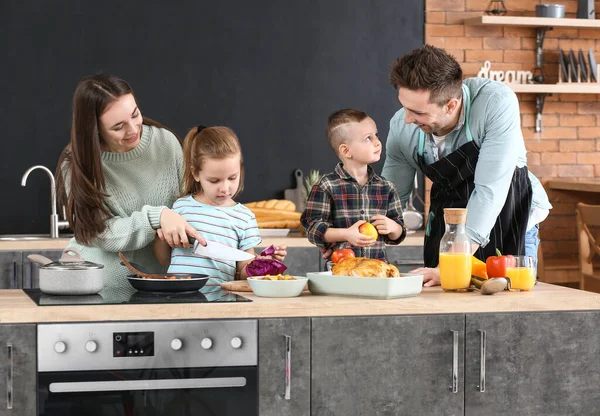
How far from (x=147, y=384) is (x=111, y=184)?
2.65ft

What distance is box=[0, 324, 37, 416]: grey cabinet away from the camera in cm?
209

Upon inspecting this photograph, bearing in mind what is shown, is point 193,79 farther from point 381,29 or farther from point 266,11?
point 381,29

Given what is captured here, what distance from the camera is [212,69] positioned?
5105mm

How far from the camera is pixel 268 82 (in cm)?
518

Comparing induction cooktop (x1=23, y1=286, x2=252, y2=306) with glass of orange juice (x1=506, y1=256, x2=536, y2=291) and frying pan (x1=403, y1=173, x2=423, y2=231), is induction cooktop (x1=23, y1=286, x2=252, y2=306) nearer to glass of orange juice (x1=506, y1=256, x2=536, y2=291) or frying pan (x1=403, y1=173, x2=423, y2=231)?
glass of orange juice (x1=506, y1=256, x2=536, y2=291)

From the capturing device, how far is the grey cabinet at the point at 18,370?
2094 mm

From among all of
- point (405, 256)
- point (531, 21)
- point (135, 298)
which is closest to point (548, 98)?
point (531, 21)

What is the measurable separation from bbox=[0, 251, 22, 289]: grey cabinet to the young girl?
5.66 ft

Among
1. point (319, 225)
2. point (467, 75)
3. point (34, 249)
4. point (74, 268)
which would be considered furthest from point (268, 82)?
point (74, 268)

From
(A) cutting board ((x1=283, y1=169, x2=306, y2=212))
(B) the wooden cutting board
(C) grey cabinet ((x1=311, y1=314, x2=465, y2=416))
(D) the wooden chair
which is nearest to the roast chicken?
(C) grey cabinet ((x1=311, y1=314, x2=465, y2=416))

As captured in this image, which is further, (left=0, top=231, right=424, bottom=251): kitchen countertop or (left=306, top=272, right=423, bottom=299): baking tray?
(left=0, top=231, right=424, bottom=251): kitchen countertop

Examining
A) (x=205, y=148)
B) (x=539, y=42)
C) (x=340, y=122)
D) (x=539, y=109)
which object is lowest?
(x=205, y=148)

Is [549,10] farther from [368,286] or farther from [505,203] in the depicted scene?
[368,286]

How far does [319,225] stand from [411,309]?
90 centimetres
